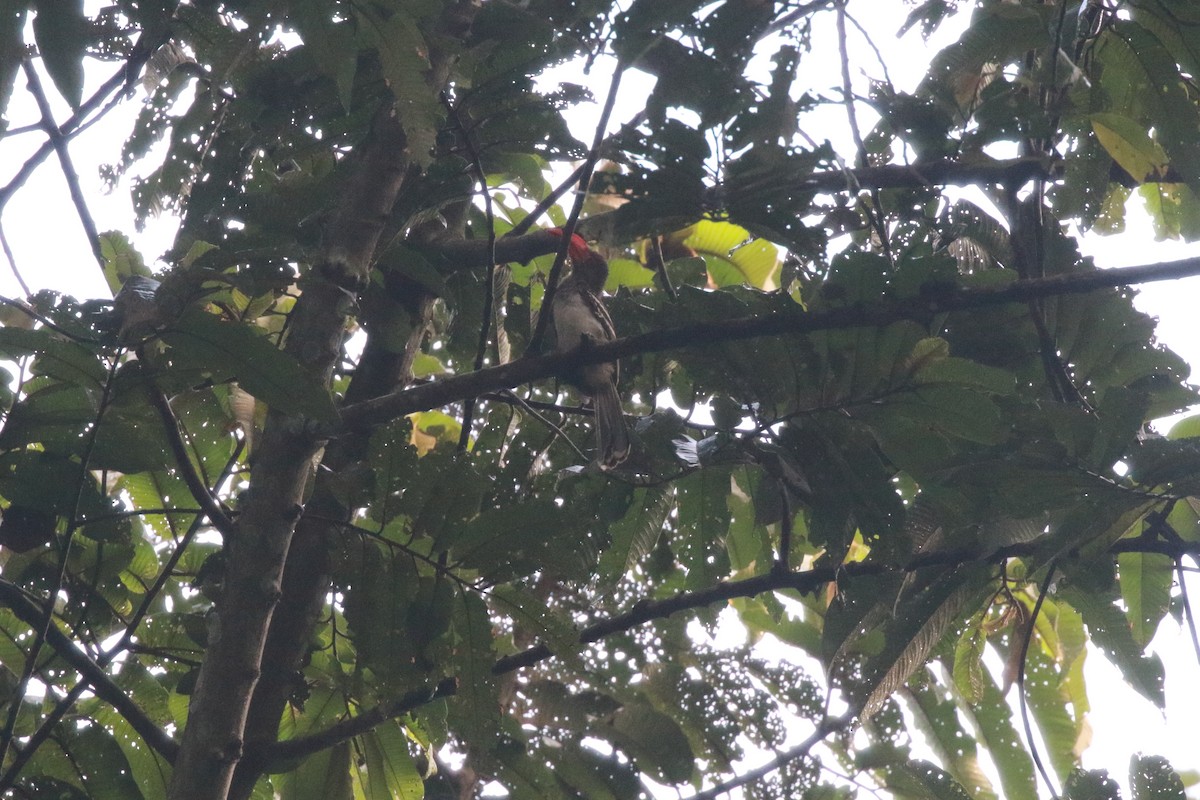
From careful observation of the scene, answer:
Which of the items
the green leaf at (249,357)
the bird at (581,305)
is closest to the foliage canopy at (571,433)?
the green leaf at (249,357)

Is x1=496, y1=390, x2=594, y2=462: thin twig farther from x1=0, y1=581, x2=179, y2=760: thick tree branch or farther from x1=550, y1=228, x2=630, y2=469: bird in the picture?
x1=0, y1=581, x2=179, y2=760: thick tree branch

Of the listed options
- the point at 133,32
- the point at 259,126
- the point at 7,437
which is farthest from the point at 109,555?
the point at 133,32

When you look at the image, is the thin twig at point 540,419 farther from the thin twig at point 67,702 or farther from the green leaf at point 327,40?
the green leaf at point 327,40

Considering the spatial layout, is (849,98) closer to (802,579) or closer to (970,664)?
(802,579)

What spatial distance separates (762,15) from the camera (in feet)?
7.39

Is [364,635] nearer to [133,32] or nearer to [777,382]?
[777,382]

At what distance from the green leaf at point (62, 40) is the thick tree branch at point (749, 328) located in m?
Result: 0.81

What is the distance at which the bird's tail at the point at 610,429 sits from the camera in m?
2.57

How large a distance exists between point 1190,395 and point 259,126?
7.83 feet

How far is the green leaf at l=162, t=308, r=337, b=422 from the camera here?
1.83 meters

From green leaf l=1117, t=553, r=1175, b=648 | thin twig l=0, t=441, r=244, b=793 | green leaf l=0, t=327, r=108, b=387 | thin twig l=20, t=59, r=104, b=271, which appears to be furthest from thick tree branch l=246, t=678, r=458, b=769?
green leaf l=1117, t=553, r=1175, b=648

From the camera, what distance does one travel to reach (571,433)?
10.8 feet

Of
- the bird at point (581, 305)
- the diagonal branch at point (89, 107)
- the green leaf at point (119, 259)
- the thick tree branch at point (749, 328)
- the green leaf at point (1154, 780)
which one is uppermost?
the bird at point (581, 305)

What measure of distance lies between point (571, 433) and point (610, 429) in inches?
14.3
